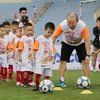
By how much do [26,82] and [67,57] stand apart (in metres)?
1.18

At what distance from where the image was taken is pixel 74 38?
8836mm

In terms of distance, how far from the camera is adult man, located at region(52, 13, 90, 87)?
849 centimetres

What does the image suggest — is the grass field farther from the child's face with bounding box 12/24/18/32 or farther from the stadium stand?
the stadium stand

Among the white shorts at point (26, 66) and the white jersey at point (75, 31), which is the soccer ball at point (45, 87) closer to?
the white shorts at point (26, 66)

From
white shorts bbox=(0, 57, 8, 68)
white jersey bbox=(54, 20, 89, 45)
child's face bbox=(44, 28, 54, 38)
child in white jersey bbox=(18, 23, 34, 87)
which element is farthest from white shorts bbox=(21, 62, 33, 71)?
white shorts bbox=(0, 57, 8, 68)

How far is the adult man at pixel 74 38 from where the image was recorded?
8.49 meters

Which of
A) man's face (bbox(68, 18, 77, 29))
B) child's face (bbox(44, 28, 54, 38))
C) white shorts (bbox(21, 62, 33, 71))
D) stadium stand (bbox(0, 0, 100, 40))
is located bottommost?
white shorts (bbox(21, 62, 33, 71))

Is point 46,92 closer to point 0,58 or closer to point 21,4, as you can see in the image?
point 0,58

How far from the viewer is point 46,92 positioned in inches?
306

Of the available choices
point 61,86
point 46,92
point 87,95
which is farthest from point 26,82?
point 87,95

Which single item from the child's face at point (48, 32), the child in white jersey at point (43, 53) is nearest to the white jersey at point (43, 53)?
the child in white jersey at point (43, 53)

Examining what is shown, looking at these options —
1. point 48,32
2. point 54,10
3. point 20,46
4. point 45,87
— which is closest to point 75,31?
point 48,32

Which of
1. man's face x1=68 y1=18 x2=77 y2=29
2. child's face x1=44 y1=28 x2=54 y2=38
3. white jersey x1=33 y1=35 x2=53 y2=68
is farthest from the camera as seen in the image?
man's face x1=68 y1=18 x2=77 y2=29

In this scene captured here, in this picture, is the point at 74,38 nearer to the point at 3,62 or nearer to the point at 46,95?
the point at 46,95
